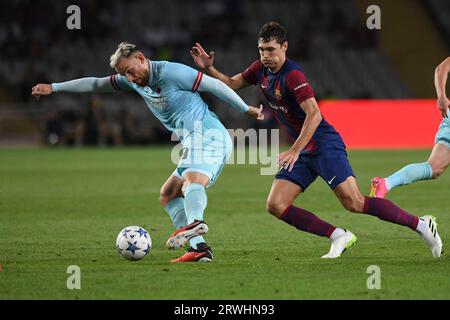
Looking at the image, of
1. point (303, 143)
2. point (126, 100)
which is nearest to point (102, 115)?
point (126, 100)

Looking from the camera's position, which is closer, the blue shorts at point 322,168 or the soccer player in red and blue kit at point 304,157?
the soccer player in red and blue kit at point 304,157

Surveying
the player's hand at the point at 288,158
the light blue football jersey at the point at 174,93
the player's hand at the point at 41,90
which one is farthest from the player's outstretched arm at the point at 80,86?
the player's hand at the point at 288,158

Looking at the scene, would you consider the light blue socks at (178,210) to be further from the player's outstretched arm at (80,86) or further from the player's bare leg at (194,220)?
the player's outstretched arm at (80,86)

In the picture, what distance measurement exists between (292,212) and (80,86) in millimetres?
2375

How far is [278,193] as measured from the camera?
877cm

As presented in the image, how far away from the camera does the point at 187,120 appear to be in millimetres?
8781

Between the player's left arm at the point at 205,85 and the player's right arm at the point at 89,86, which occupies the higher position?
the player's right arm at the point at 89,86

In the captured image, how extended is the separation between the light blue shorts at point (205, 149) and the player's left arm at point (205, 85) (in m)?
0.39

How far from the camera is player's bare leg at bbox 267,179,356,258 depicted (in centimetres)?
877

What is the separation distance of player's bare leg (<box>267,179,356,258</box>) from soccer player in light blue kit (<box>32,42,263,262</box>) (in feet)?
1.90

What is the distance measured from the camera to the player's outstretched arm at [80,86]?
9109 millimetres

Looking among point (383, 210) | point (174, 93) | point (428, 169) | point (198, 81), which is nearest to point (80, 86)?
point (174, 93)

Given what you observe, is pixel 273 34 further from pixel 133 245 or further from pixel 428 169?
pixel 428 169

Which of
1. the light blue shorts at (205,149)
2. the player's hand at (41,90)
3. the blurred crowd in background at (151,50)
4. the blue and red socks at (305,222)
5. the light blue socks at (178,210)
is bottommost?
the blue and red socks at (305,222)
